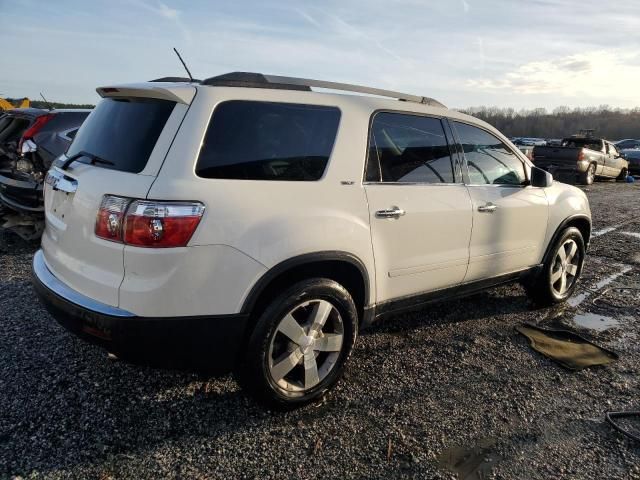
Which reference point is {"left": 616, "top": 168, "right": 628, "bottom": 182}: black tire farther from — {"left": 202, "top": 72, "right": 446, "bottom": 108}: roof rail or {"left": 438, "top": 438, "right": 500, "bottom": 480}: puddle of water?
{"left": 438, "top": 438, "right": 500, "bottom": 480}: puddle of water

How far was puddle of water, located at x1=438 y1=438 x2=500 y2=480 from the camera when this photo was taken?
8.02 ft

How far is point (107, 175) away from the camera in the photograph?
2.54 m

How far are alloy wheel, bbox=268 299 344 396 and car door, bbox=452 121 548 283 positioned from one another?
1398 mm

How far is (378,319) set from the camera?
10.8ft

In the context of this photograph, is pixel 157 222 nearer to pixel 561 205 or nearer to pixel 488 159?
pixel 488 159

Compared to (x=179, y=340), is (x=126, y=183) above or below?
above

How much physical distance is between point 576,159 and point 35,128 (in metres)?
Answer: 15.8

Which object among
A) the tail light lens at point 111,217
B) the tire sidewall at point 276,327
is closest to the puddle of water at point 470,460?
the tire sidewall at point 276,327

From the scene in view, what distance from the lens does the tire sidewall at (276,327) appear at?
2611mm

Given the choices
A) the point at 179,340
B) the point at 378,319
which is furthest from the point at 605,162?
the point at 179,340

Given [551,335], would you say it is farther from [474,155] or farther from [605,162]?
[605,162]

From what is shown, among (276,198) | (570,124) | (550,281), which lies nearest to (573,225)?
(550,281)

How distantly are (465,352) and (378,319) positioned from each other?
899 mm

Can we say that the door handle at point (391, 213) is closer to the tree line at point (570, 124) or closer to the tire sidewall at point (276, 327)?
the tire sidewall at point (276, 327)
